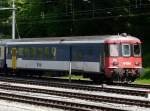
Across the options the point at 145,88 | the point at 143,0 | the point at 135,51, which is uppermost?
the point at 143,0

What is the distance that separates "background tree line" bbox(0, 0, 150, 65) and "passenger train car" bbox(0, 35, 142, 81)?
50.3 feet

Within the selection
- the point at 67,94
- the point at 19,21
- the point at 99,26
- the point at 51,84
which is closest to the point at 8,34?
the point at 19,21

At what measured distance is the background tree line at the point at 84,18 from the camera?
48.6 m

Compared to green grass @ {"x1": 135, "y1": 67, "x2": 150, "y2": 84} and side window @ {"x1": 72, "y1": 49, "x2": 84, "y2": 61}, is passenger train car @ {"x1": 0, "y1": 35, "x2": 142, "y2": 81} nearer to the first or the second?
side window @ {"x1": 72, "y1": 49, "x2": 84, "y2": 61}

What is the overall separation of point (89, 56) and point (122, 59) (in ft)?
6.47

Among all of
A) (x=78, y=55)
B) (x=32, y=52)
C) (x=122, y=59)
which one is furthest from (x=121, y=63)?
(x=32, y=52)

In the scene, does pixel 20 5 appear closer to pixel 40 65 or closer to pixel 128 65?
pixel 40 65

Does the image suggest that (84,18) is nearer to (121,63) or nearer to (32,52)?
(32,52)

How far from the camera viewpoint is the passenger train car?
1122 inches

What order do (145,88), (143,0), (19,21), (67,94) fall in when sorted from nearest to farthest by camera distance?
1. (67,94)
2. (145,88)
3. (143,0)
4. (19,21)

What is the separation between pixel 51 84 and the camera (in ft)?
94.5

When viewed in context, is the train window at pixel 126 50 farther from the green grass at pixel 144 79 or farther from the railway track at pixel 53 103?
the railway track at pixel 53 103

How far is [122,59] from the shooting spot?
1137 inches

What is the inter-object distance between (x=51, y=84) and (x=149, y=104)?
11346 mm
